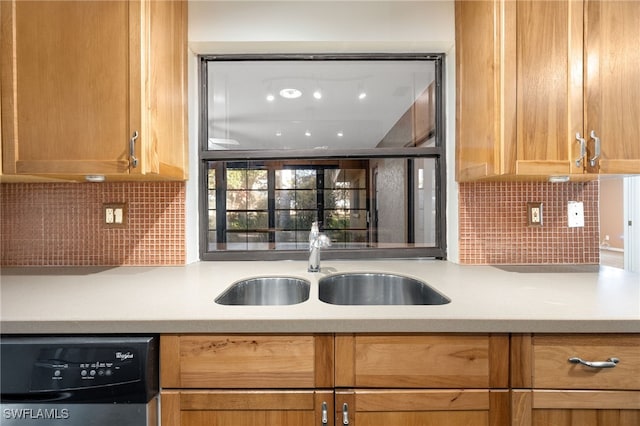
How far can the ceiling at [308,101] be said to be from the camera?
5.71 ft

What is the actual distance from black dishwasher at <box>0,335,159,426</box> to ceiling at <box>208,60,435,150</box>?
1.14 metres

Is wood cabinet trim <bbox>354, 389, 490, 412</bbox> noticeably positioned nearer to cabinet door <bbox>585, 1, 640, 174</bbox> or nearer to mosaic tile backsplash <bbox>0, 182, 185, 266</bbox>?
cabinet door <bbox>585, 1, 640, 174</bbox>

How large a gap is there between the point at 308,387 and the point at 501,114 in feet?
3.73

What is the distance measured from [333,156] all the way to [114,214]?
1.13m

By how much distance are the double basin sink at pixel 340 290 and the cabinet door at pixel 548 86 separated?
2.12ft

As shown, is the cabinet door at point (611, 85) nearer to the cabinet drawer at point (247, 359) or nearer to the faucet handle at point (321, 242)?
the faucet handle at point (321, 242)

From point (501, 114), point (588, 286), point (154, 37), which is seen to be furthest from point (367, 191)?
point (154, 37)

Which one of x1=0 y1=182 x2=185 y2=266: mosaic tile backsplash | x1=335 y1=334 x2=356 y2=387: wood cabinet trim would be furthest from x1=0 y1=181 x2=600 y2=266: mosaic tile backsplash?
x1=335 y1=334 x2=356 y2=387: wood cabinet trim

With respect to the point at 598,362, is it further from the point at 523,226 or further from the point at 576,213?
the point at 576,213

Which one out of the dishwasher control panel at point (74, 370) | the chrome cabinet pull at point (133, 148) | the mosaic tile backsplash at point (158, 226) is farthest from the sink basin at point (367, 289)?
→ the chrome cabinet pull at point (133, 148)

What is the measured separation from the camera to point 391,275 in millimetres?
1474

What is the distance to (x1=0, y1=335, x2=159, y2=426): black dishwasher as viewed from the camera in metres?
0.85

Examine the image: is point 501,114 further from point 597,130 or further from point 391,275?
point 391,275

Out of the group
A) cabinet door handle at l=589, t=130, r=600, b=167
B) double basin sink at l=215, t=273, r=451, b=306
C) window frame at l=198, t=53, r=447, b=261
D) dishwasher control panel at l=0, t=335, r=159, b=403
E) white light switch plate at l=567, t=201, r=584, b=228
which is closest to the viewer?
dishwasher control panel at l=0, t=335, r=159, b=403
